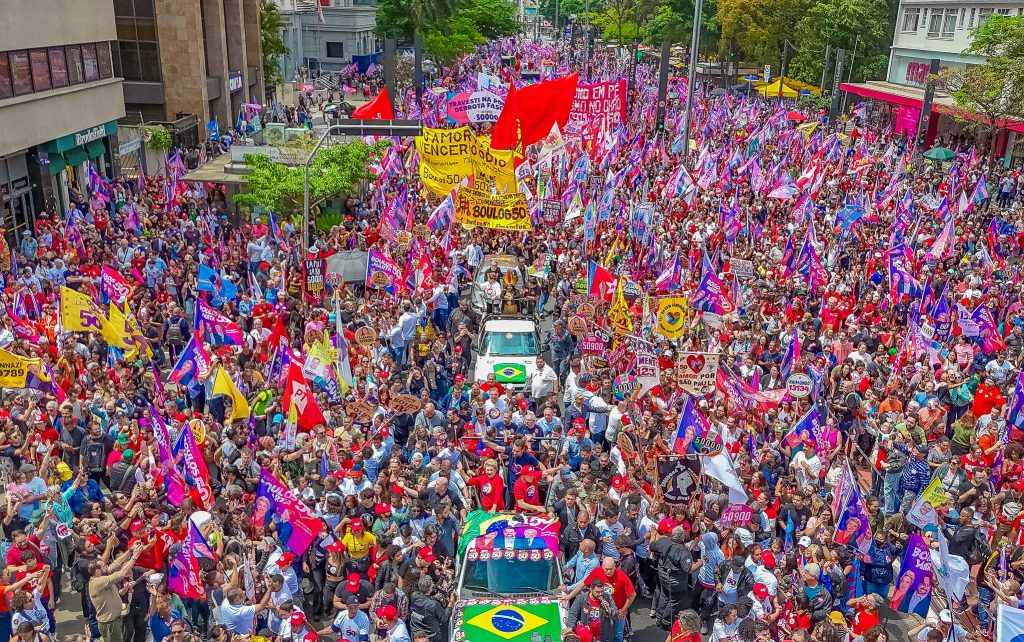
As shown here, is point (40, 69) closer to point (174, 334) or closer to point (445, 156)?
point (445, 156)

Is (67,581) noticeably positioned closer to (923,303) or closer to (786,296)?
(786,296)

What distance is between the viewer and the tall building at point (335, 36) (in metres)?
85.8

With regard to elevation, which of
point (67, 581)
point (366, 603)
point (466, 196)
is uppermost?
point (466, 196)

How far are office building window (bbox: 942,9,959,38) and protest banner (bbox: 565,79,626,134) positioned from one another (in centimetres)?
→ 3145

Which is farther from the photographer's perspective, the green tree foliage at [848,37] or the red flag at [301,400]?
the green tree foliage at [848,37]

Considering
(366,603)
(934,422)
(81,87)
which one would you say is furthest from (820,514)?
(81,87)

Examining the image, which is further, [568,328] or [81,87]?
[81,87]

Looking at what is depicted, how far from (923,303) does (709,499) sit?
338 inches

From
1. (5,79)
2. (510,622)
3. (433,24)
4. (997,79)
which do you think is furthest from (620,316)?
(433,24)

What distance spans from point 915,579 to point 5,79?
81.5ft

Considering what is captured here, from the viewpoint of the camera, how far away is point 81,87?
29.3 m

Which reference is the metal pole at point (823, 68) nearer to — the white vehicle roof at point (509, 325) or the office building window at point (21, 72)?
the office building window at point (21, 72)

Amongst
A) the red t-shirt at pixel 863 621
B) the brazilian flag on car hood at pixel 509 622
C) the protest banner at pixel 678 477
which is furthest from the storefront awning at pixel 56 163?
the red t-shirt at pixel 863 621

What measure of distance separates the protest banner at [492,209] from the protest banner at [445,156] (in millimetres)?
1290
